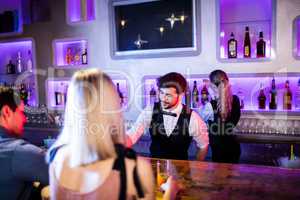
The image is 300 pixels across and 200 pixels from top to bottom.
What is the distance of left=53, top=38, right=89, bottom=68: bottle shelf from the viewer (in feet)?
15.0

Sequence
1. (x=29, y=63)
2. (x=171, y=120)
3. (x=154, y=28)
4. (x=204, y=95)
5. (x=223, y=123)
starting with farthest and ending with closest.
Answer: (x=29, y=63)
(x=154, y=28)
(x=204, y=95)
(x=223, y=123)
(x=171, y=120)

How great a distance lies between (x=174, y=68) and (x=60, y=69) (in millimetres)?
1616

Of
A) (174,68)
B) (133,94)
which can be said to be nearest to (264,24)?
(174,68)

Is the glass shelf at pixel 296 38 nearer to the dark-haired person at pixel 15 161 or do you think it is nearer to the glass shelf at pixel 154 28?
the glass shelf at pixel 154 28

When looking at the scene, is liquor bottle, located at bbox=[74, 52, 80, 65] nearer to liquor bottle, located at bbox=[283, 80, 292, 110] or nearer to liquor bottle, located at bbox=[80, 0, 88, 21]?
liquor bottle, located at bbox=[80, 0, 88, 21]

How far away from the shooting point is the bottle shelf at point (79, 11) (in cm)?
444

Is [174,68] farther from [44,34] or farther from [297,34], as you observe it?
[44,34]

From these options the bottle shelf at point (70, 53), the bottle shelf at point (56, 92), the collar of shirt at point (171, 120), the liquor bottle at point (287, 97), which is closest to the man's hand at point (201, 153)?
the collar of shirt at point (171, 120)

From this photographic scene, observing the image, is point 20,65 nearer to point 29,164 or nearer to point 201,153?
point 201,153

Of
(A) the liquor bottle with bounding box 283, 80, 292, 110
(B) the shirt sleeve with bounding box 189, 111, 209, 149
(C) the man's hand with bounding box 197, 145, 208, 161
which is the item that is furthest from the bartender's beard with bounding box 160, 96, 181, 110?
(A) the liquor bottle with bounding box 283, 80, 292, 110

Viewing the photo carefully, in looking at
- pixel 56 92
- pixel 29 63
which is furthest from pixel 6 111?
pixel 29 63

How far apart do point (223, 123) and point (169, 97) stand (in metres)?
0.88

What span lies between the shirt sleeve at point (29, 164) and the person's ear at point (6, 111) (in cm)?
18

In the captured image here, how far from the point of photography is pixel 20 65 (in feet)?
16.7
